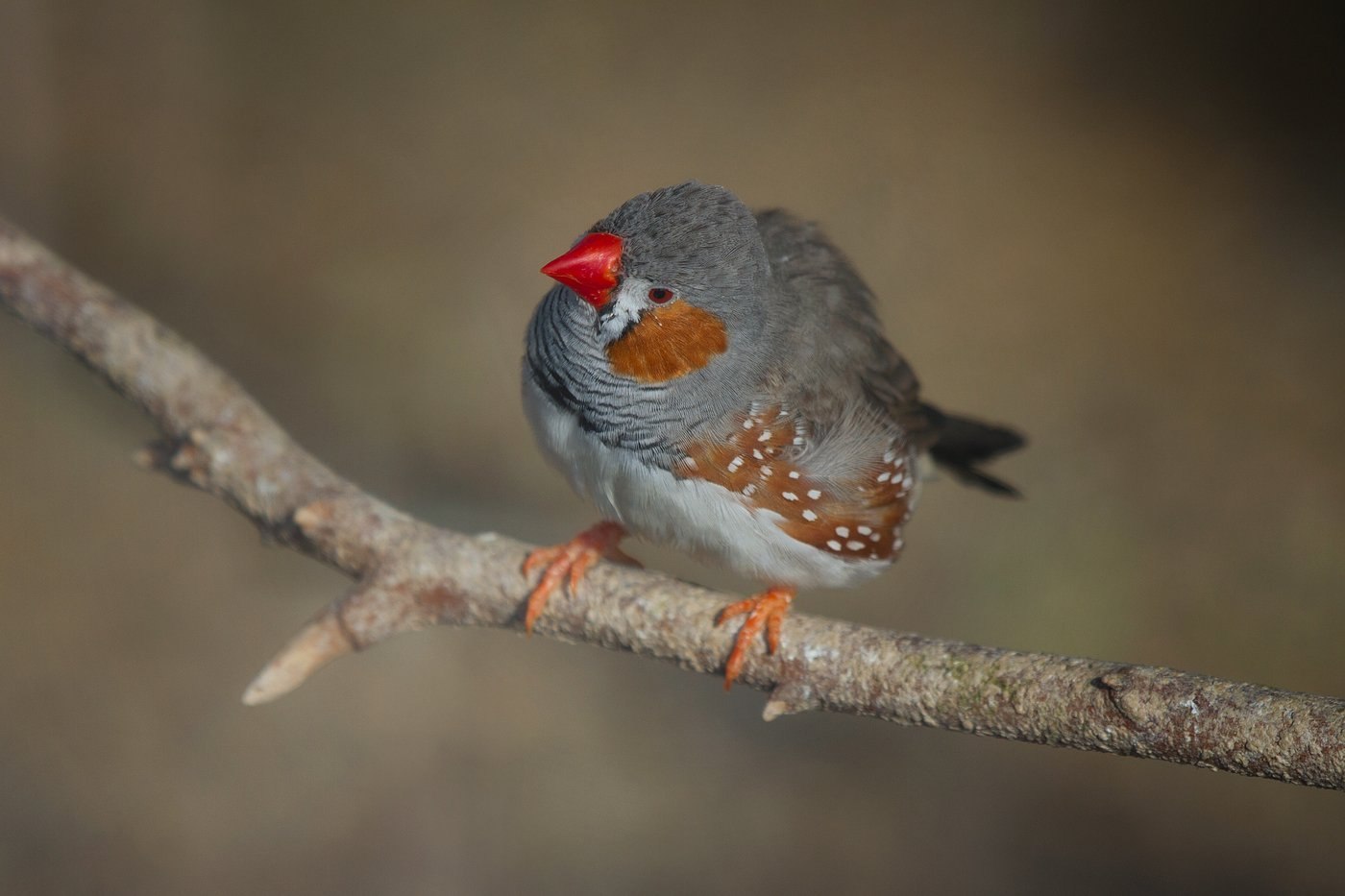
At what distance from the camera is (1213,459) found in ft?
10.4

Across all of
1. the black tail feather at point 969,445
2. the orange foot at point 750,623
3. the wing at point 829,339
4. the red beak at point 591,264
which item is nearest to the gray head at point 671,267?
the red beak at point 591,264

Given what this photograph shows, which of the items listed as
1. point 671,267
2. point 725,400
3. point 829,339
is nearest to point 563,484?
point 829,339

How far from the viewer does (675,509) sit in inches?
67.1

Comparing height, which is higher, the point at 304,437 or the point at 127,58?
the point at 127,58

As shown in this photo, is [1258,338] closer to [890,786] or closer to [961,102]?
[961,102]

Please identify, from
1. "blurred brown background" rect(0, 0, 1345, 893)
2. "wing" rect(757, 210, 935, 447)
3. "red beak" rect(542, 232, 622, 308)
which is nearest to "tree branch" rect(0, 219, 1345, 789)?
"wing" rect(757, 210, 935, 447)

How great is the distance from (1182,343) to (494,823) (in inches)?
90.3

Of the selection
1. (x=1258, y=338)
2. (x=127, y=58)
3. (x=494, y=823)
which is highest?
(x=127, y=58)

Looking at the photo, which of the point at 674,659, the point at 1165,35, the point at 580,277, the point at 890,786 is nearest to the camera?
the point at 580,277

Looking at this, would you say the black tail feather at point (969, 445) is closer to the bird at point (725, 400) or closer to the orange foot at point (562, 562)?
the bird at point (725, 400)

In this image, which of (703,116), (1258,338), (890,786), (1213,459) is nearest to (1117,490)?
(1213,459)

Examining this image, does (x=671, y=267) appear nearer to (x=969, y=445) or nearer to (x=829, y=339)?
(x=829, y=339)

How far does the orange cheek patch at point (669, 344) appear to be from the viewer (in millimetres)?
1539

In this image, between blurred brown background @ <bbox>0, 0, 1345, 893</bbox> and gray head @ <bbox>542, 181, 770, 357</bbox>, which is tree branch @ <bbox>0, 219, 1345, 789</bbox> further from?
blurred brown background @ <bbox>0, 0, 1345, 893</bbox>
